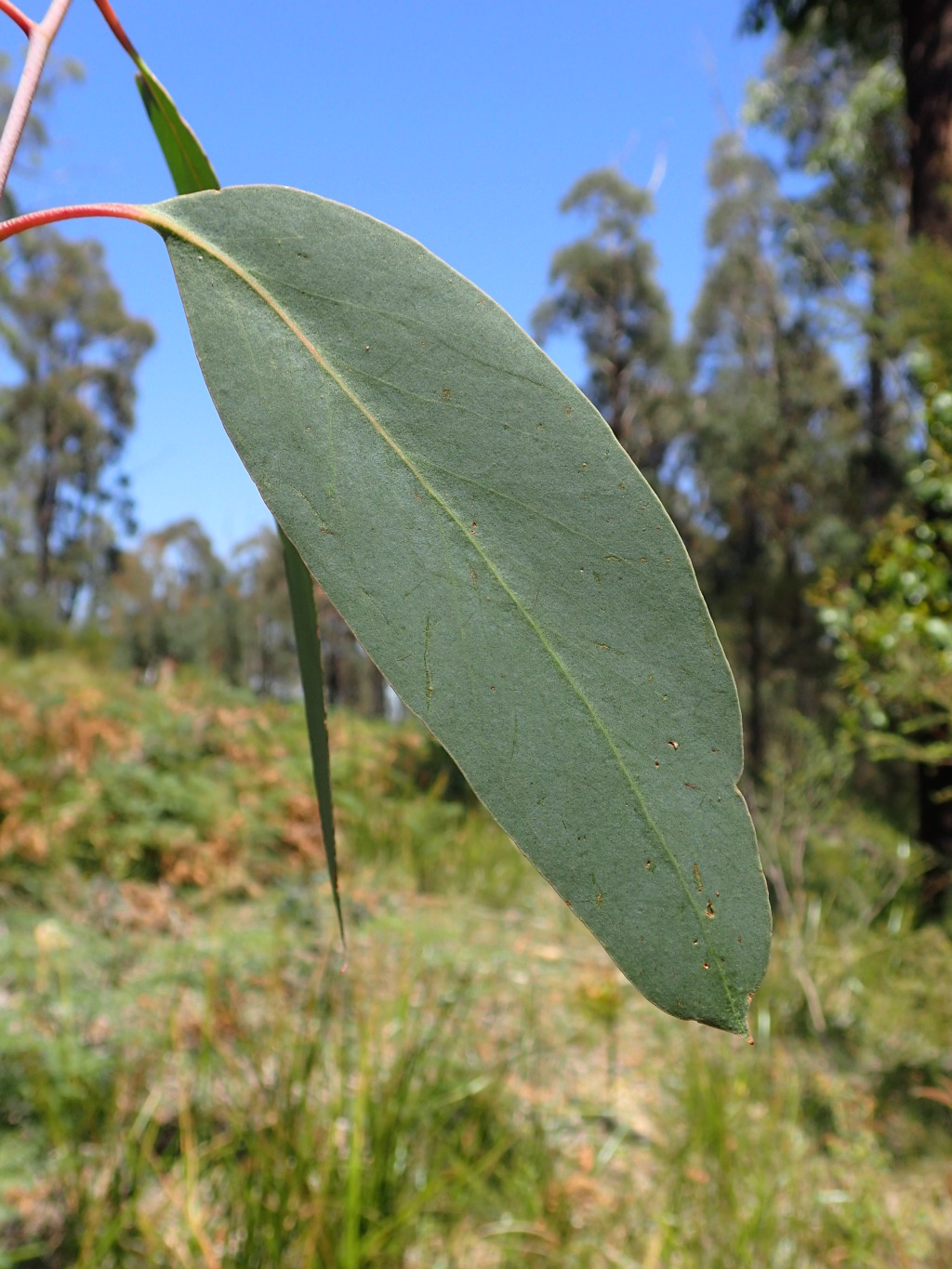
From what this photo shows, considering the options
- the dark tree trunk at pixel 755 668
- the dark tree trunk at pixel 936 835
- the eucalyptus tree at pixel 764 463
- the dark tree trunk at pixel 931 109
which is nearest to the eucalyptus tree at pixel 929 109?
the dark tree trunk at pixel 931 109

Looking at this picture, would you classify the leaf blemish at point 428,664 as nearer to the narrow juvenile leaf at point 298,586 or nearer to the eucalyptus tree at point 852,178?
the narrow juvenile leaf at point 298,586

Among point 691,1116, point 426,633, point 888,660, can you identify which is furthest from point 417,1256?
point 888,660

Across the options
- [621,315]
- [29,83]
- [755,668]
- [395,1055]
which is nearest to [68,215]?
[29,83]

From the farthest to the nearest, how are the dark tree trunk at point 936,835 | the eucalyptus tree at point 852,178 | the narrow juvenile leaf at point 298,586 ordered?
the eucalyptus tree at point 852,178, the dark tree trunk at point 936,835, the narrow juvenile leaf at point 298,586

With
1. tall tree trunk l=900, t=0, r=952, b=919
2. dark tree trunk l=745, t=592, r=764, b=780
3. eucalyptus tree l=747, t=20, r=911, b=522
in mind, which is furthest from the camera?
dark tree trunk l=745, t=592, r=764, b=780

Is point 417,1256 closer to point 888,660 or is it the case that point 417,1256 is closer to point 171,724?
point 888,660

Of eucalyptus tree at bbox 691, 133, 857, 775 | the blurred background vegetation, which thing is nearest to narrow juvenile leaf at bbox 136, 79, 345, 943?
the blurred background vegetation

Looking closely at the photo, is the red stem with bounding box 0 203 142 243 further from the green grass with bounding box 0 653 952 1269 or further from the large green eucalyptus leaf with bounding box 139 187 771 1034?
the green grass with bounding box 0 653 952 1269
